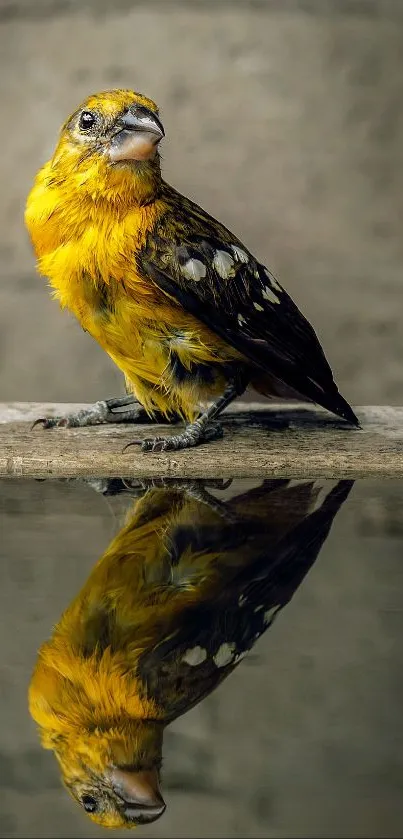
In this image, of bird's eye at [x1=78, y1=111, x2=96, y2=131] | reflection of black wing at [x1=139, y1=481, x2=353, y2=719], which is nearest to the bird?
bird's eye at [x1=78, y1=111, x2=96, y2=131]

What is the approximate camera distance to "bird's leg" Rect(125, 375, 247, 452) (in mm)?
3396

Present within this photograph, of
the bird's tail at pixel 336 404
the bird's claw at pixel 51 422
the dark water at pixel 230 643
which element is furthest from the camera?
the bird's claw at pixel 51 422

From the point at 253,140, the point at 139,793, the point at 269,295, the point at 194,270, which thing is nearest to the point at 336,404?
the point at 269,295

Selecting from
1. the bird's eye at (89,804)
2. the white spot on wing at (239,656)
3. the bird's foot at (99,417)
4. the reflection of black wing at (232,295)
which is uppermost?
the reflection of black wing at (232,295)

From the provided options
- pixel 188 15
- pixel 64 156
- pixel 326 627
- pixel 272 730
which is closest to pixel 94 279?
pixel 64 156

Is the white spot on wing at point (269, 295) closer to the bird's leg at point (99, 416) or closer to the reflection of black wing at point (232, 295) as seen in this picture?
the reflection of black wing at point (232, 295)

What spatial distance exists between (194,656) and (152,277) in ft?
5.29

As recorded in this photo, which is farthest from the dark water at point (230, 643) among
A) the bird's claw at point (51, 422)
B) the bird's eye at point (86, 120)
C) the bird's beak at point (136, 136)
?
the bird's eye at point (86, 120)

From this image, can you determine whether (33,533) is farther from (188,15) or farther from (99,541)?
(188,15)

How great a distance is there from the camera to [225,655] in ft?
5.78

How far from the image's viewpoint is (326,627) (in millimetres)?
1898

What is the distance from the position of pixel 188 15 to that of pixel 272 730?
413 cm

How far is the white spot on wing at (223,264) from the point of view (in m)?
3.30

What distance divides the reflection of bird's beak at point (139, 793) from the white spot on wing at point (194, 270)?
193cm
